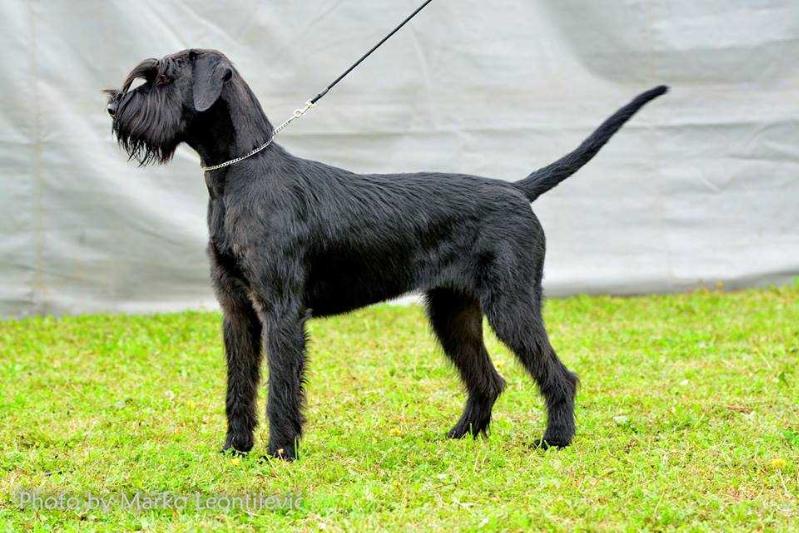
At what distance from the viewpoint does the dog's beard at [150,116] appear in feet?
14.2

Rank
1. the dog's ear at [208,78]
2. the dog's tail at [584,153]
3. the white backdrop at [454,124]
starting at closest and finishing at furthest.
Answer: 1. the dog's ear at [208,78]
2. the dog's tail at [584,153]
3. the white backdrop at [454,124]

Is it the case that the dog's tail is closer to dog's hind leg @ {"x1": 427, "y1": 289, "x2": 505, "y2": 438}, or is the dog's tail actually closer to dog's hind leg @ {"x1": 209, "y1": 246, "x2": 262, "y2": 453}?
dog's hind leg @ {"x1": 427, "y1": 289, "x2": 505, "y2": 438}

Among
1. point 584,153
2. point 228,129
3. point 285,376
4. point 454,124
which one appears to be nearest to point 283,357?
point 285,376

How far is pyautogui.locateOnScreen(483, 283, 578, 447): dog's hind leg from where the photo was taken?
4.61m

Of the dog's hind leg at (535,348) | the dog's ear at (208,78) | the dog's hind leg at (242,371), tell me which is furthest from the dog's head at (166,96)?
the dog's hind leg at (535,348)

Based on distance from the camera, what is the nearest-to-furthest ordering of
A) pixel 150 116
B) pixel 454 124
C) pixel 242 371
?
pixel 150 116 → pixel 242 371 → pixel 454 124

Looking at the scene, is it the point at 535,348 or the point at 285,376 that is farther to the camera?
the point at 535,348

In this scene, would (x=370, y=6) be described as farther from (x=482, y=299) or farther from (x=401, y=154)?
(x=482, y=299)

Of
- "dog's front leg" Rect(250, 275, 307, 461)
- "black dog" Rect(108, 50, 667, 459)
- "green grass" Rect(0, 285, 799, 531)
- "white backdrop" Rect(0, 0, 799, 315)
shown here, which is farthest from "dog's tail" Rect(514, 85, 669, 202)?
"white backdrop" Rect(0, 0, 799, 315)

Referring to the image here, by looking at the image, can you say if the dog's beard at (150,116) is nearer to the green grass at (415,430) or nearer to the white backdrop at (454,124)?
the green grass at (415,430)

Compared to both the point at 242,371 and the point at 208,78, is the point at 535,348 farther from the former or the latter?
the point at 208,78

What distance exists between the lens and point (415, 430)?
5098 mm

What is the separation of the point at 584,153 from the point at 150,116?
2.00 metres

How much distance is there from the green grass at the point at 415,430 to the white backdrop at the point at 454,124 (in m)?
0.80
